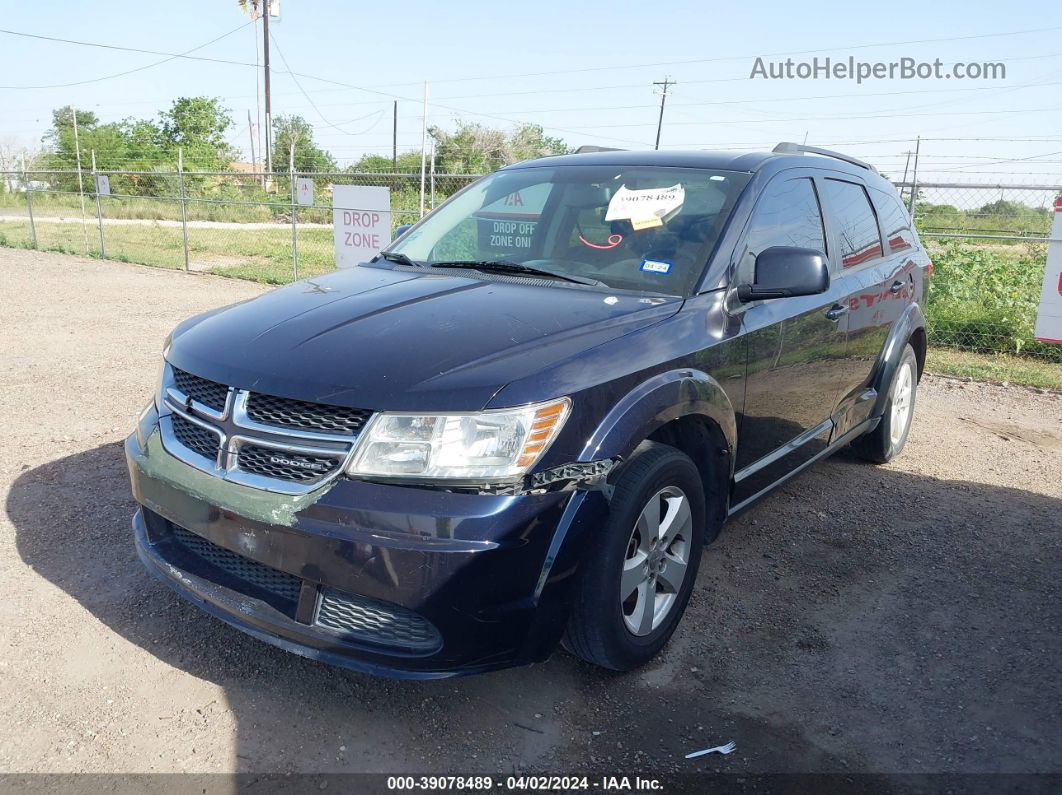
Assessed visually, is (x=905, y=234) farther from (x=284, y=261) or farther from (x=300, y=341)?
(x=284, y=261)

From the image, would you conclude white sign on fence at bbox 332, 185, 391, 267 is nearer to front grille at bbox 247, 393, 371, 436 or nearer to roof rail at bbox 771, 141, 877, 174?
roof rail at bbox 771, 141, 877, 174

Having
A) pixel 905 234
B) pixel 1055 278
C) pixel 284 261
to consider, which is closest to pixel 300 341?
pixel 905 234

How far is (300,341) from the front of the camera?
2754 mm

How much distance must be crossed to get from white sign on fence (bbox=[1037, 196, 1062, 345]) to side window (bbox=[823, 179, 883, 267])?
4134 millimetres

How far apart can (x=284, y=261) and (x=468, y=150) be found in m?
19.3

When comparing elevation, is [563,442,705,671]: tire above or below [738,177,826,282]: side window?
below

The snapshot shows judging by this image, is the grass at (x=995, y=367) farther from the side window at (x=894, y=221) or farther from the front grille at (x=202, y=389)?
the front grille at (x=202, y=389)

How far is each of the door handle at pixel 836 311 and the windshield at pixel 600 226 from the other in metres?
0.84

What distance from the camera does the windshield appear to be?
133 inches

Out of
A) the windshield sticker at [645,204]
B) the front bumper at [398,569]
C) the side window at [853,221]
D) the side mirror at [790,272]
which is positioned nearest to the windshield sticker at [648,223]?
the windshield sticker at [645,204]

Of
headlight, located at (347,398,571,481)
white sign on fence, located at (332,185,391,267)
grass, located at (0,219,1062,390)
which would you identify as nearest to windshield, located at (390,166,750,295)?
headlight, located at (347,398,571,481)

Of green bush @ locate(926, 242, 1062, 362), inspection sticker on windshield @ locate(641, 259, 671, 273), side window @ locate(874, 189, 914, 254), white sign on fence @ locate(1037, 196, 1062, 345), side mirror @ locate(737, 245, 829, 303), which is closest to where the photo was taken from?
side mirror @ locate(737, 245, 829, 303)

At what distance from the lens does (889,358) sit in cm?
491

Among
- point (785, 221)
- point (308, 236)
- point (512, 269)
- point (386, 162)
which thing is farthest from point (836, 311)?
point (386, 162)
